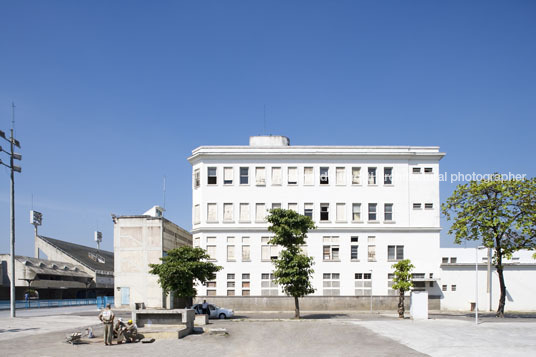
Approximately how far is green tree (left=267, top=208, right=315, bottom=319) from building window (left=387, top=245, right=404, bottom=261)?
634 inches

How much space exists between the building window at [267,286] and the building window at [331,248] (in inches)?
233

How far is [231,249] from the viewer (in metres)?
53.6

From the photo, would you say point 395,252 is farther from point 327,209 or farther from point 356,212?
point 327,209

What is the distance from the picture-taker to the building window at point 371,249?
53.8 m

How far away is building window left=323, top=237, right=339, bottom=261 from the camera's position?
5384 cm

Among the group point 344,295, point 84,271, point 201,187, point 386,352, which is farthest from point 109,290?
point 386,352

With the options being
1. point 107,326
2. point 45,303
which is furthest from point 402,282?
point 45,303

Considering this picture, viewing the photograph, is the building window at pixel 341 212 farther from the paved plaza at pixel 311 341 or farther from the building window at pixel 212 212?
the paved plaza at pixel 311 341

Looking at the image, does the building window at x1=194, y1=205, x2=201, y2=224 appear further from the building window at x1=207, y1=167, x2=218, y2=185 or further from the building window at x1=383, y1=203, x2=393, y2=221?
the building window at x1=383, y1=203, x2=393, y2=221

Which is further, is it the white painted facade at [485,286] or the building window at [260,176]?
the building window at [260,176]

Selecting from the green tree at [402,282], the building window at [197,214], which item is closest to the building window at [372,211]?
the green tree at [402,282]

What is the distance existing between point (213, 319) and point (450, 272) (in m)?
26.0

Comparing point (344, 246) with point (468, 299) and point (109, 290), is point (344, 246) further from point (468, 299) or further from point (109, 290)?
point (109, 290)

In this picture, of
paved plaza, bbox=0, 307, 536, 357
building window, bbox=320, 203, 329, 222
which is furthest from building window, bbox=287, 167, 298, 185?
paved plaza, bbox=0, 307, 536, 357
